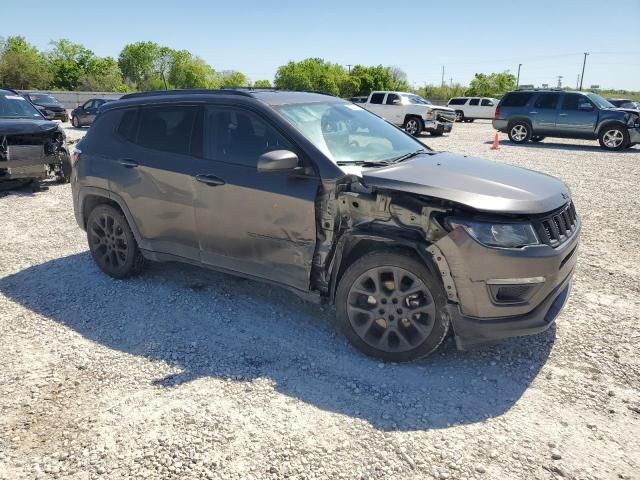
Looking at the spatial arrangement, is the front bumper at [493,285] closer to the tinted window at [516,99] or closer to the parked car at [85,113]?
the tinted window at [516,99]

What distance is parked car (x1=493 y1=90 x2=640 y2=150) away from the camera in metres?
15.5

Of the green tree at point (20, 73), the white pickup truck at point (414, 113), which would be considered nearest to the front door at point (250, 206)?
the white pickup truck at point (414, 113)

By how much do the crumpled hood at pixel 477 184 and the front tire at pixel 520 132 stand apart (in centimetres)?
1520

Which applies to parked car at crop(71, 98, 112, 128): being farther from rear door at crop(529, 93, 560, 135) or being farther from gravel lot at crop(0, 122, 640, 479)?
gravel lot at crop(0, 122, 640, 479)

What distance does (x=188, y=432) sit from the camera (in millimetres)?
2766

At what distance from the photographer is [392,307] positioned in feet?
11.0

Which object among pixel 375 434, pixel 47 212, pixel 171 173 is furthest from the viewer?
pixel 47 212

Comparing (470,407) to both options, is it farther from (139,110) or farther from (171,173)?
(139,110)

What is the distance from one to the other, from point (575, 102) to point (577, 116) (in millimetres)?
466

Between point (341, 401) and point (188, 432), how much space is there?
930 mm

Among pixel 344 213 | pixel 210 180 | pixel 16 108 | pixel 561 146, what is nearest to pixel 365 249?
pixel 344 213

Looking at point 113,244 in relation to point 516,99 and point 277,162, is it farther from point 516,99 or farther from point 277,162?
point 516,99

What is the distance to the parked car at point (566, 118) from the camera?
1546 centimetres

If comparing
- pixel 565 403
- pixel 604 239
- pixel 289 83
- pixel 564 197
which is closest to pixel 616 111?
pixel 604 239
